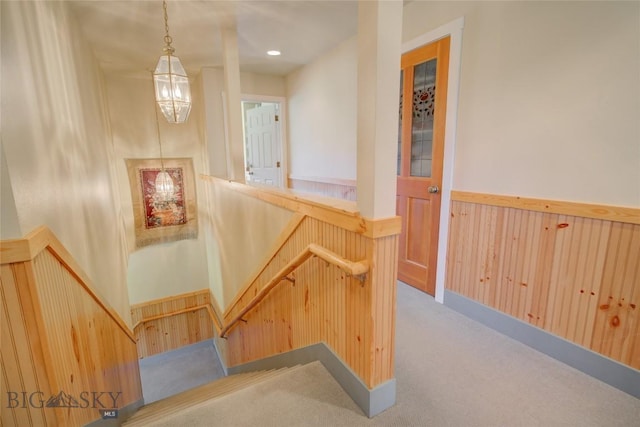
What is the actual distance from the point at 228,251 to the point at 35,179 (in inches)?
92.6

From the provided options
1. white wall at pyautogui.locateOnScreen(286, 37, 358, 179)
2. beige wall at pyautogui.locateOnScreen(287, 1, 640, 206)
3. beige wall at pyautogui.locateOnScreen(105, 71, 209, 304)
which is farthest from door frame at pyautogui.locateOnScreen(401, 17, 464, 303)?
beige wall at pyautogui.locateOnScreen(105, 71, 209, 304)

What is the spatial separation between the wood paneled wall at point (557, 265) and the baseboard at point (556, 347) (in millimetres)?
36

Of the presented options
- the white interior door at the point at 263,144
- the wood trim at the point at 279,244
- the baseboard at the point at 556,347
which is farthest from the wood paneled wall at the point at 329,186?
the baseboard at the point at 556,347

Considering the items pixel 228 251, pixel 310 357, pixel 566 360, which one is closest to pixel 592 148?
Answer: pixel 566 360

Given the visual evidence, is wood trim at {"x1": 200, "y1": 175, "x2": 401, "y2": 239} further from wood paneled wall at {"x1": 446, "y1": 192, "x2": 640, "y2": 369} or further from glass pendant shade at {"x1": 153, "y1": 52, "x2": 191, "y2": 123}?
wood paneled wall at {"x1": 446, "y1": 192, "x2": 640, "y2": 369}

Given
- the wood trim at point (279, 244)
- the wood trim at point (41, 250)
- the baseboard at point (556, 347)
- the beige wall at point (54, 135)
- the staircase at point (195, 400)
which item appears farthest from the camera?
the wood trim at point (279, 244)

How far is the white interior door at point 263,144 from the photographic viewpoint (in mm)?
4812

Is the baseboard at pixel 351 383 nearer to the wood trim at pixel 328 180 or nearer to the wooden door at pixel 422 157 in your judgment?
the wooden door at pixel 422 157

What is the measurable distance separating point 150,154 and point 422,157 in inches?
157

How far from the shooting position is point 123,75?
4309 mm

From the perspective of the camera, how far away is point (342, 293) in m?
1.48

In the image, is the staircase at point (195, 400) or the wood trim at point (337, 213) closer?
the wood trim at point (337, 213)

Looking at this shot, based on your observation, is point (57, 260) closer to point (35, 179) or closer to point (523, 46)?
point (35, 179)

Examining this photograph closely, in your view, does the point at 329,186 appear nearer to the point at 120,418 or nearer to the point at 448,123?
the point at 448,123
